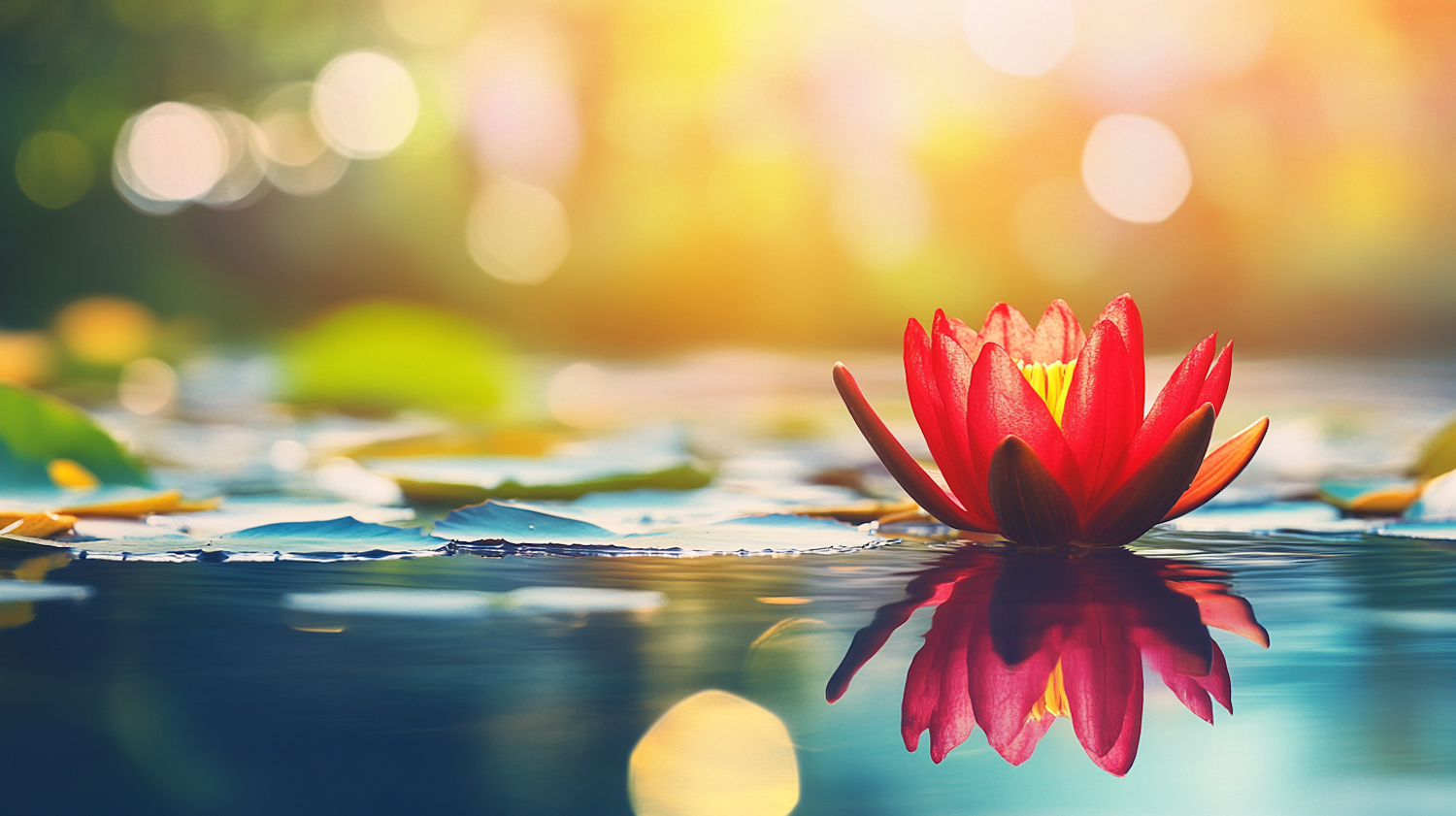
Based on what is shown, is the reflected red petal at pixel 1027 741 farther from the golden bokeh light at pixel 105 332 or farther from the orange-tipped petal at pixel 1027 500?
the golden bokeh light at pixel 105 332

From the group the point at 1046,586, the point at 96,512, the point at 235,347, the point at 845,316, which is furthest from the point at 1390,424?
the point at 235,347

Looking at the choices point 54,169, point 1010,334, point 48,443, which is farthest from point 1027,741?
point 54,169

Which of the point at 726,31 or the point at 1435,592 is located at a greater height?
the point at 726,31

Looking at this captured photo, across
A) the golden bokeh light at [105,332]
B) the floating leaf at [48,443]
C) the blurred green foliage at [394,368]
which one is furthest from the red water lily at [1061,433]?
the golden bokeh light at [105,332]

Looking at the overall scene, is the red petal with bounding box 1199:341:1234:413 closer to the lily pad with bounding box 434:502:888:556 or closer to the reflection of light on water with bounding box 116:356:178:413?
the lily pad with bounding box 434:502:888:556

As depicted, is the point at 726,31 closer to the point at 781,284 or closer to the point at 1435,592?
the point at 781,284

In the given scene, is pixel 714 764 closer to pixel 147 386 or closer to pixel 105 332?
pixel 147 386
